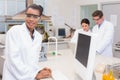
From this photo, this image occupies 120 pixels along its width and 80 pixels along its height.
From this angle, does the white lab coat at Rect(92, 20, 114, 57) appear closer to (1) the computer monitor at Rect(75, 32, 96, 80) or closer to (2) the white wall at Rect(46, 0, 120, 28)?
(1) the computer monitor at Rect(75, 32, 96, 80)

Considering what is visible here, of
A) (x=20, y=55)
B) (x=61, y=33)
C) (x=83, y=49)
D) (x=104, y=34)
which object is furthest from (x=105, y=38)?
(x=61, y=33)

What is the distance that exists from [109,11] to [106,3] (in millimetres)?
215

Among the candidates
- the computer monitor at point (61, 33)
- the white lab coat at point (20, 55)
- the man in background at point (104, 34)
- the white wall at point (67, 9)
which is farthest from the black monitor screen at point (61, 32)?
the white lab coat at point (20, 55)

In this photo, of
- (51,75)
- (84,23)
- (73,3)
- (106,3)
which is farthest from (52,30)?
(51,75)

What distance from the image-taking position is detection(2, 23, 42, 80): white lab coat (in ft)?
5.21

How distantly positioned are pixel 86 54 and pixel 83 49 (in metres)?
0.10

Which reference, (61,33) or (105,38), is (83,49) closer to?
(105,38)

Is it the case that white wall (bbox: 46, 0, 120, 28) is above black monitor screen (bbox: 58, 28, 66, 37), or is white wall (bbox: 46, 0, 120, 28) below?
above

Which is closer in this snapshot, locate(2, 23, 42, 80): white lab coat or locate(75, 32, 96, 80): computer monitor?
locate(75, 32, 96, 80): computer monitor

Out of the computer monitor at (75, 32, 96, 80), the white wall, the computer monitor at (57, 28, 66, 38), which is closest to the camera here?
the computer monitor at (75, 32, 96, 80)

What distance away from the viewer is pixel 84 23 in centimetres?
343

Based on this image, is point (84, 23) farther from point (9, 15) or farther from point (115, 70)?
point (9, 15)

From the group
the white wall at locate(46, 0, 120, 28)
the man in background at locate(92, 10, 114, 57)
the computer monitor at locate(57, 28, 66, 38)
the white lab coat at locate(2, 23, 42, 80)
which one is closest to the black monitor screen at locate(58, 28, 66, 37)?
the computer monitor at locate(57, 28, 66, 38)

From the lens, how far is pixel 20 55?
5.34 ft
